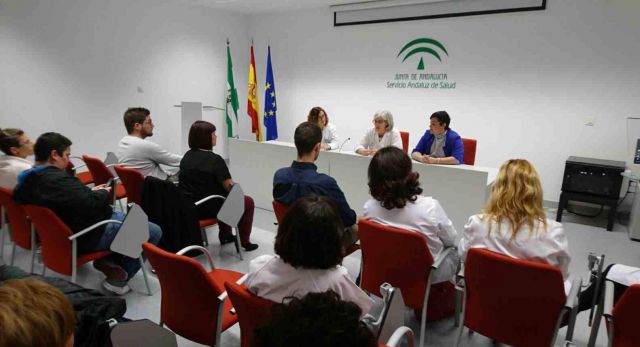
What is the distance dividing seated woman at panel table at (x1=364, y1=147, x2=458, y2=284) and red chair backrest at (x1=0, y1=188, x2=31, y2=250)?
7.55 feet

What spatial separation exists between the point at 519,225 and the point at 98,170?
11.7 feet

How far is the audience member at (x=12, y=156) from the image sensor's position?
2.82 m

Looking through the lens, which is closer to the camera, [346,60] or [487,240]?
[487,240]

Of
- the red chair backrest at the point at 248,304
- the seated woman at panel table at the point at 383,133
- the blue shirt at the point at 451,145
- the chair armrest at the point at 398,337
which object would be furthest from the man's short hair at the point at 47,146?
the blue shirt at the point at 451,145

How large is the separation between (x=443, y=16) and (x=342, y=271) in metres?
5.23

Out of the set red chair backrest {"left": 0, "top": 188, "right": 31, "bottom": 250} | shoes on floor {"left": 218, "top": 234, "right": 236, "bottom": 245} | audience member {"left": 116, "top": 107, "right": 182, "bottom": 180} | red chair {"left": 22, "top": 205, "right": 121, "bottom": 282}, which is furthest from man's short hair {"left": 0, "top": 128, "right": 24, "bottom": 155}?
shoes on floor {"left": 218, "top": 234, "right": 236, "bottom": 245}

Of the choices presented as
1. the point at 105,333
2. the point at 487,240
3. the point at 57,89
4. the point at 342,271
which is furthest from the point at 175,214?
the point at 57,89

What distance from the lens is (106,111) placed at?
5.78 m

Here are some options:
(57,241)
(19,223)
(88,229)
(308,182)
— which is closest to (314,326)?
(308,182)

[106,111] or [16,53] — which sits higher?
[16,53]

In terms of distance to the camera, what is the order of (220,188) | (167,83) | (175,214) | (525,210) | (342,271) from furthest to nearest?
(167,83)
(220,188)
(175,214)
(525,210)
(342,271)

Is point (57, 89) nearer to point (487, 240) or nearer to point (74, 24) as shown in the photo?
point (74, 24)

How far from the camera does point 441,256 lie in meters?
2.03

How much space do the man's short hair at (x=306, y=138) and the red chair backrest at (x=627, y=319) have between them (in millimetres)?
1800
